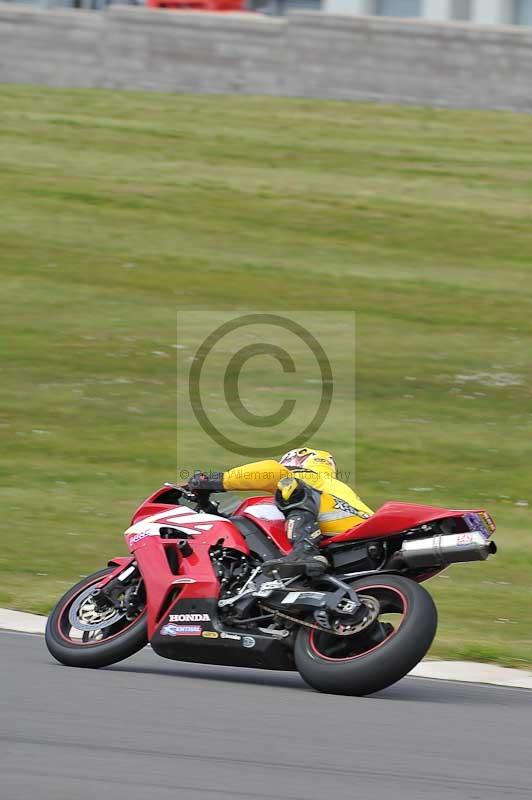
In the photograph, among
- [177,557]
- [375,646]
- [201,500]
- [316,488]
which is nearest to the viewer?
[375,646]

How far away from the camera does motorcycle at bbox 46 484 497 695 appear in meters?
7.56

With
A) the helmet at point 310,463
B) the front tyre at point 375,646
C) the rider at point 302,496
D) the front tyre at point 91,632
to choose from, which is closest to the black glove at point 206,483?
the rider at point 302,496

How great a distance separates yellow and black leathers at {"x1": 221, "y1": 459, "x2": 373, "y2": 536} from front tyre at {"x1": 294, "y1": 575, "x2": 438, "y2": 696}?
50 centimetres

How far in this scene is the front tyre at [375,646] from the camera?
23.9ft

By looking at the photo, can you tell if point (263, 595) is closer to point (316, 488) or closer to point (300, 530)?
point (300, 530)

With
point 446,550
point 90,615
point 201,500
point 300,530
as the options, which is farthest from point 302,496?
point 90,615

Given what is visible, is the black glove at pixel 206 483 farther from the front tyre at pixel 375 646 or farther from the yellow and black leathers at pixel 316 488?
the front tyre at pixel 375 646

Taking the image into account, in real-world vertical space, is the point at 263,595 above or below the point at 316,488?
below

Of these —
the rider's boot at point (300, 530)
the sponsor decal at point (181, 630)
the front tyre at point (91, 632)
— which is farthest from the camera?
the front tyre at point (91, 632)

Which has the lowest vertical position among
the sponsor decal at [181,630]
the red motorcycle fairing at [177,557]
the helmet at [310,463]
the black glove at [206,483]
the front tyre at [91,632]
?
the front tyre at [91,632]

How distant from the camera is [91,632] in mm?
8422

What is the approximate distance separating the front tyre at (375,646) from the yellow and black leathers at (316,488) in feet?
1.63

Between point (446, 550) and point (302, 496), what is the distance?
0.91 m

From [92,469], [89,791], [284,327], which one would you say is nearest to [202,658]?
[89,791]
